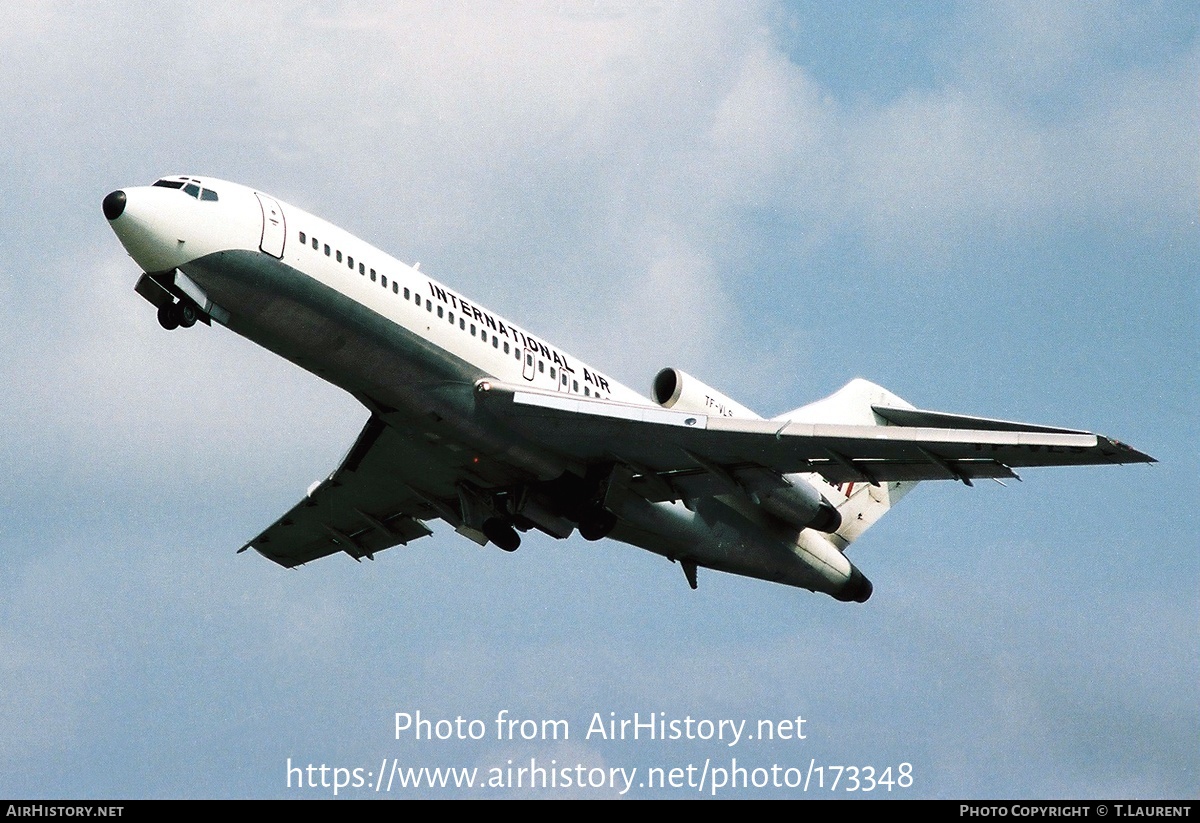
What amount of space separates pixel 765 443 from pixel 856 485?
828 centimetres

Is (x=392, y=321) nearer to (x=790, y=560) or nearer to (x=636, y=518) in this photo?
(x=636, y=518)

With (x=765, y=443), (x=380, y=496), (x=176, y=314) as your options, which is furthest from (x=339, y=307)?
(x=380, y=496)

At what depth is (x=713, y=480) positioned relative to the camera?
1233 inches

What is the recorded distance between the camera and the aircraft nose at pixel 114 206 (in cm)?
2614

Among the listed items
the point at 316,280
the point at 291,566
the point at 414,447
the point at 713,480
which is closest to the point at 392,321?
the point at 316,280

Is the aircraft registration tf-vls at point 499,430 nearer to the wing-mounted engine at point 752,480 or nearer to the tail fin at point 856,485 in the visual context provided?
the wing-mounted engine at point 752,480

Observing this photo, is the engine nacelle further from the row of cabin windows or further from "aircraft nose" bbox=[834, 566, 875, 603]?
"aircraft nose" bbox=[834, 566, 875, 603]

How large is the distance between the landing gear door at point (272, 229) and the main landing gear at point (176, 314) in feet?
4.97

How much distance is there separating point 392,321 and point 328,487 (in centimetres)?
771

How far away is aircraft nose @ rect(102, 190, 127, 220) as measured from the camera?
26.1 metres

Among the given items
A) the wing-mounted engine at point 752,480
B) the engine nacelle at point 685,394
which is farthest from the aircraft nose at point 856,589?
the engine nacelle at point 685,394

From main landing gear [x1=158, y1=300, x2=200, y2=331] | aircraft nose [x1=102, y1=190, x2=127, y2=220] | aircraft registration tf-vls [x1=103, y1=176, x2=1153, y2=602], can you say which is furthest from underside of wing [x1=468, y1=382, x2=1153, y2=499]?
aircraft nose [x1=102, y1=190, x2=127, y2=220]

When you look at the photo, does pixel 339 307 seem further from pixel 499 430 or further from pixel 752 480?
pixel 752 480

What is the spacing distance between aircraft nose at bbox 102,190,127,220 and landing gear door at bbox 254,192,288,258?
85.0 inches
